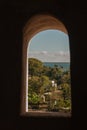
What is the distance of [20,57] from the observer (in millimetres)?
4520

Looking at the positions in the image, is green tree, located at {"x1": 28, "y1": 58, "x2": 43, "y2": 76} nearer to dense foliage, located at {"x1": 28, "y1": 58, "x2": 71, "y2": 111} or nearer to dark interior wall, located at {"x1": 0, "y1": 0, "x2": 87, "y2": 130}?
dense foliage, located at {"x1": 28, "y1": 58, "x2": 71, "y2": 111}

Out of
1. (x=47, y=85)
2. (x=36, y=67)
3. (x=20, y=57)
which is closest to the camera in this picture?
Result: (x=20, y=57)

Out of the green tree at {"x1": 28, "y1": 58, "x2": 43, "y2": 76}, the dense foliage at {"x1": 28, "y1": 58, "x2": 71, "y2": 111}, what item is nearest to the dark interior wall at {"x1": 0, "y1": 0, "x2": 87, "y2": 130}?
the dense foliage at {"x1": 28, "y1": 58, "x2": 71, "y2": 111}

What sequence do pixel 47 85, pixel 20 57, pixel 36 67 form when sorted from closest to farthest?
pixel 20 57
pixel 47 85
pixel 36 67

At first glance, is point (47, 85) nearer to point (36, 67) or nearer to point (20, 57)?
point (36, 67)

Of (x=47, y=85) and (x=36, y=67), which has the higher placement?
(x=36, y=67)

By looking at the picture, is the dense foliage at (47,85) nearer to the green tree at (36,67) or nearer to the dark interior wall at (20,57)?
the green tree at (36,67)

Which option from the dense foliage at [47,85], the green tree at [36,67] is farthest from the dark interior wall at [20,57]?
the green tree at [36,67]

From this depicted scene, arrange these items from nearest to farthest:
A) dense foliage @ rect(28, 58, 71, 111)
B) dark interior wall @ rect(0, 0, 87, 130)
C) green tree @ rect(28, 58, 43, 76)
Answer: dark interior wall @ rect(0, 0, 87, 130), dense foliage @ rect(28, 58, 71, 111), green tree @ rect(28, 58, 43, 76)

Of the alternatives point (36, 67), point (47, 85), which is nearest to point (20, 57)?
point (47, 85)

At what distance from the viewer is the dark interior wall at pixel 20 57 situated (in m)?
4.27

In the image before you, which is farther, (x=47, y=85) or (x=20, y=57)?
(x=47, y=85)

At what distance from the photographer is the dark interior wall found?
427 cm

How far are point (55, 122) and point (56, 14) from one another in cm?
183
